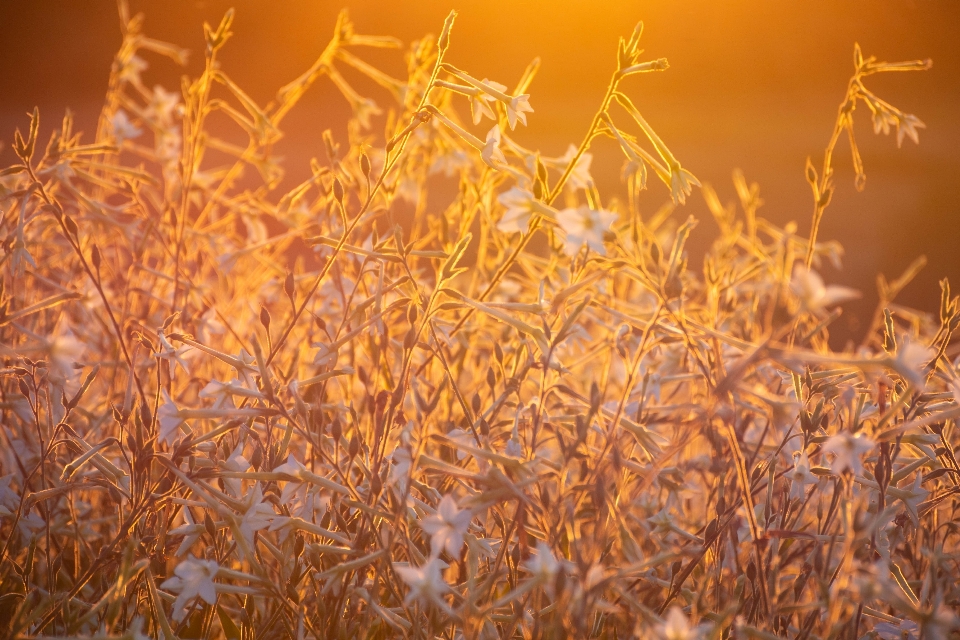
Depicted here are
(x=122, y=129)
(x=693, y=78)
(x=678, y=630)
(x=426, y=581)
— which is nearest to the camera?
(x=678, y=630)

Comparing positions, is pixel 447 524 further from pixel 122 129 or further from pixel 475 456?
pixel 122 129

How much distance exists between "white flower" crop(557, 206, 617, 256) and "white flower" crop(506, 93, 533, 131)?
25 centimetres

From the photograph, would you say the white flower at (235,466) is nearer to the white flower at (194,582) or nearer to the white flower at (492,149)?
the white flower at (194,582)

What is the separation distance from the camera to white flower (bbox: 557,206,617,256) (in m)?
1.08

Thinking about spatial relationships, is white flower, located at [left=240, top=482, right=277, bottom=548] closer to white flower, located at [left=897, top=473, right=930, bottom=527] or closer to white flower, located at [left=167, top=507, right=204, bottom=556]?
white flower, located at [left=167, top=507, right=204, bottom=556]

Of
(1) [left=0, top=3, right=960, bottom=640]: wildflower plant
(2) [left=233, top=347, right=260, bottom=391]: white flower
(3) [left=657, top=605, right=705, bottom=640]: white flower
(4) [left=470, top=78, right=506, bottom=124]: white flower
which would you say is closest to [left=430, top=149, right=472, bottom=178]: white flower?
(1) [left=0, top=3, right=960, bottom=640]: wildflower plant

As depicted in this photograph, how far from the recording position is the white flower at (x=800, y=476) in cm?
124

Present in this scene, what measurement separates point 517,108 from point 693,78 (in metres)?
6.10

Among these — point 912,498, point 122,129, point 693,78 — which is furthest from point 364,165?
point 693,78

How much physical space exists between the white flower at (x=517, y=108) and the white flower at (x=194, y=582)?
2.66 ft

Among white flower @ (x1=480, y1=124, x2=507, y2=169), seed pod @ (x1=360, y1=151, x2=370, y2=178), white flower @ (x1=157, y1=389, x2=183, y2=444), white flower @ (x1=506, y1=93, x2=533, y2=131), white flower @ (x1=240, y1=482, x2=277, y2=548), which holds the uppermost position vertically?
white flower @ (x1=506, y1=93, x2=533, y2=131)

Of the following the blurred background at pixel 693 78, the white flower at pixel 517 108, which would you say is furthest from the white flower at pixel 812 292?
the blurred background at pixel 693 78

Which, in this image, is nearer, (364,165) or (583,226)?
(583,226)

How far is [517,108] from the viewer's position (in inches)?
50.5
